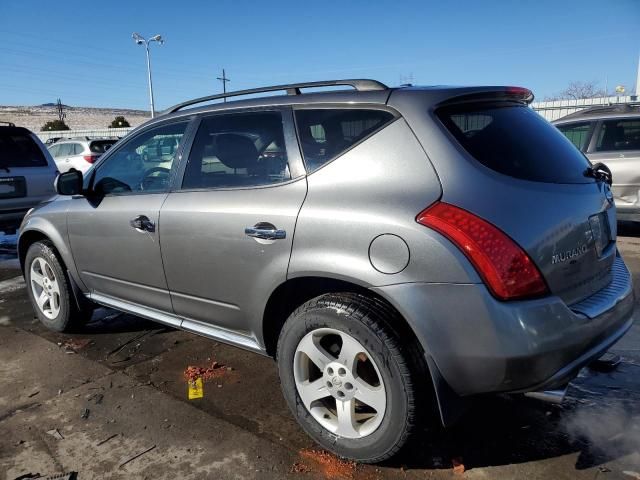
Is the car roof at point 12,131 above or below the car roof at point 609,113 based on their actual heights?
below

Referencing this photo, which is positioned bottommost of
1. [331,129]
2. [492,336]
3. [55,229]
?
[492,336]

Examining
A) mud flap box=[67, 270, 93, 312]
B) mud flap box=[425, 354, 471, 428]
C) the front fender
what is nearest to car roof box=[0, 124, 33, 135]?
the front fender

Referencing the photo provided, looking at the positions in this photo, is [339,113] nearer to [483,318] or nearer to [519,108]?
[519,108]

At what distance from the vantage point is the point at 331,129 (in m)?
2.65

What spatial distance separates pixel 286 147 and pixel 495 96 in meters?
1.11

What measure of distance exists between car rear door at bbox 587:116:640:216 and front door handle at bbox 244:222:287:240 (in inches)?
249

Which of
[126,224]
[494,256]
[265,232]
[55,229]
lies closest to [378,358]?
[494,256]

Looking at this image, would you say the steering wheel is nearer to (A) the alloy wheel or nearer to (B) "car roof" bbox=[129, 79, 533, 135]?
(B) "car roof" bbox=[129, 79, 533, 135]

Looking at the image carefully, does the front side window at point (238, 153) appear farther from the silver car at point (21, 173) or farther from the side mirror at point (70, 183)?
the silver car at point (21, 173)

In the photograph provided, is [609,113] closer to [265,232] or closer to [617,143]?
[617,143]

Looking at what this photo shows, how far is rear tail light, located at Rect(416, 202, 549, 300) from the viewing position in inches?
81.0

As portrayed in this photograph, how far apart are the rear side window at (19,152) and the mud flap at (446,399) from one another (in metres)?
6.96

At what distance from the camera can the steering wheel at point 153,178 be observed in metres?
3.41

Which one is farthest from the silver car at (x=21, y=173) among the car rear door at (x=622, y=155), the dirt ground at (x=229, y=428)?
the car rear door at (x=622, y=155)
